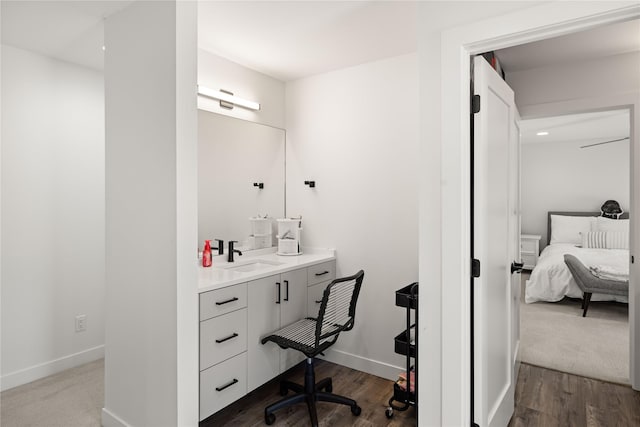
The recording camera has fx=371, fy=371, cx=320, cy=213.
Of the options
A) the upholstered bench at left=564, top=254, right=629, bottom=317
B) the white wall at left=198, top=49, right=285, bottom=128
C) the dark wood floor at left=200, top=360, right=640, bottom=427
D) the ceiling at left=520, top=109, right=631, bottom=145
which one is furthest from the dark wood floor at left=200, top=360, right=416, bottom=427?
the ceiling at left=520, top=109, right=631, bottom=145

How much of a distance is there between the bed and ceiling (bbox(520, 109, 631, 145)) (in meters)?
1.38

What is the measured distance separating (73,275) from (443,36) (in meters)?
3.16

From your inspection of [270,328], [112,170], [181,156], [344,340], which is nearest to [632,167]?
[344,340]

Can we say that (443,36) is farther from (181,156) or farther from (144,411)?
(144,411)

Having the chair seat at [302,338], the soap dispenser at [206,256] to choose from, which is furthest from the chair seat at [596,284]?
the soap dispenser at [206,256]

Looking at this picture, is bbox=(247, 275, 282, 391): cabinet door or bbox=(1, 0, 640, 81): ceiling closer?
bbox=(1, 0, 640, 81): ceiling

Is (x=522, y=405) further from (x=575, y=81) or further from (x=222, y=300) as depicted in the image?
(x=575, y=81)

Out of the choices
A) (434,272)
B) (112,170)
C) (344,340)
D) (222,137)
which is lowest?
(344,340)

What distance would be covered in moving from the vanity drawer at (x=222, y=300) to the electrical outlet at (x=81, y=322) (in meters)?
1.67

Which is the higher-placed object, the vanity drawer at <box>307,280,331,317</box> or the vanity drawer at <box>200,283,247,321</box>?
Answer: the vanity drawer at <box>200,283,247,321</box>

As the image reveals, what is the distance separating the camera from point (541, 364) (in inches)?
124

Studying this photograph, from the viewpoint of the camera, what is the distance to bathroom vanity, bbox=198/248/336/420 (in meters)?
2.08

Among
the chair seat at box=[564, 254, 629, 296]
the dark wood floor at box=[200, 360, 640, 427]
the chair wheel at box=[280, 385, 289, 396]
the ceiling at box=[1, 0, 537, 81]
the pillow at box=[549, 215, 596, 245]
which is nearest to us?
the ceiling at box=[1, 0, 537, 81]

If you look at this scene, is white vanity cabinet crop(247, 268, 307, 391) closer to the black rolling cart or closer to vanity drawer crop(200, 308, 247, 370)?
vanity drawer crop(200, 308, 247, 370)
